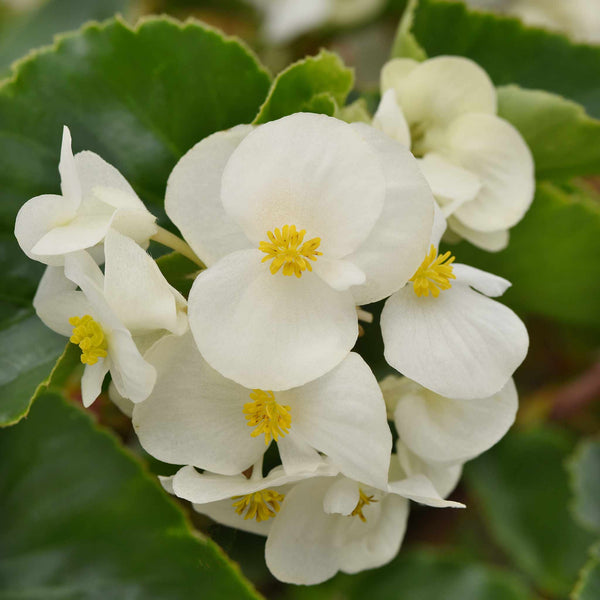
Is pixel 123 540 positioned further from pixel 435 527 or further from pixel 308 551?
pixel 435 527

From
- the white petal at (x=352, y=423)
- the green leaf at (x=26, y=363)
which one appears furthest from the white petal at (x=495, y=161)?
the green leaf at (x=26, y=363)

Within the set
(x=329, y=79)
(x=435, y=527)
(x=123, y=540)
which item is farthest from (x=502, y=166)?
(x=435, y=527)

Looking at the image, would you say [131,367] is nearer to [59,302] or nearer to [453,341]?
[59,302]

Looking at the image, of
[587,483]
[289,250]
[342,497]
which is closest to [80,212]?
[289,250]

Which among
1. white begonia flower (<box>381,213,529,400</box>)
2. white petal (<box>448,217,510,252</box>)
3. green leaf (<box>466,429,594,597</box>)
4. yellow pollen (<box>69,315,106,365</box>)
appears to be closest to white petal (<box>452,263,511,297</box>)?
white begonia flower (<box>381,213,529,400</box>)

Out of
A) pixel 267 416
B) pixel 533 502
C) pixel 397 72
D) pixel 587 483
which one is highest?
pixel 397 72

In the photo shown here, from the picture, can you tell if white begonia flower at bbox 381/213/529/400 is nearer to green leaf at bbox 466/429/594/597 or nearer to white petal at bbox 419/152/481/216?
white petal at bbox 419/152/481/216

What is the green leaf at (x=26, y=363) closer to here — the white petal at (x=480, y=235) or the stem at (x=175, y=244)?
the stem at (x=175, y=244)
